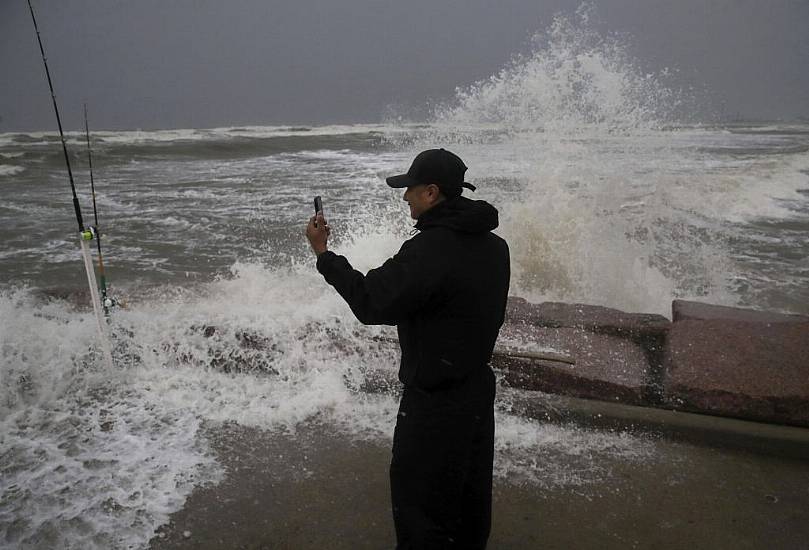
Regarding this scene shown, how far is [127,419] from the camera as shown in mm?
3387

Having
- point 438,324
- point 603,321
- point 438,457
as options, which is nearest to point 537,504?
point 438,457

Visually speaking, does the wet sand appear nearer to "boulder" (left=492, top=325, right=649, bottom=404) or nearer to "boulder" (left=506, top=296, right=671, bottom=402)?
"boulder" (left=492, top=325, right=649, bottom=404)

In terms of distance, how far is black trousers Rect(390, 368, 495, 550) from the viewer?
186cm

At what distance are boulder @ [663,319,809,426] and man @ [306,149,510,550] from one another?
2063 mm

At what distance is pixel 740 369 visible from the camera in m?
3.43

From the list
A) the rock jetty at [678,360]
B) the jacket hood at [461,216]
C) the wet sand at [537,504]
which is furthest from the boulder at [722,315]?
the jacket hood at [461,216]

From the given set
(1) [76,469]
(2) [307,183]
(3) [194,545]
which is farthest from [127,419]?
(2) [307,183]

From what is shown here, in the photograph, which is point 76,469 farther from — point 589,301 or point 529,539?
point 589,301

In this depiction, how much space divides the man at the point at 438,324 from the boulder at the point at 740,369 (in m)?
2.06

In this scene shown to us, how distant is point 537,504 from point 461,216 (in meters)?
1.69

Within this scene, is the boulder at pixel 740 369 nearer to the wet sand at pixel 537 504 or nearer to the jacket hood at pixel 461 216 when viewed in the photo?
the wet sand at pixel 537 504

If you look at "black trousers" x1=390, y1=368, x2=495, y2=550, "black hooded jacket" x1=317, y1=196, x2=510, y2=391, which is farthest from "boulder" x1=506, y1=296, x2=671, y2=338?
"black hooded jacket" x1=317, y1=196, x2=510, y2=391

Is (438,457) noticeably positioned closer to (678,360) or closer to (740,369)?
(678,360)

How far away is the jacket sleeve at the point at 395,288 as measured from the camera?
1.72m
